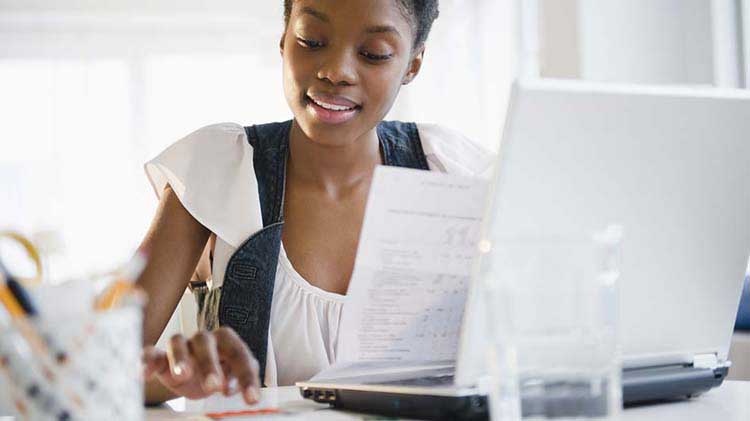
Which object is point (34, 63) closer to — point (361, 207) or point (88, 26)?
point (88, 26)

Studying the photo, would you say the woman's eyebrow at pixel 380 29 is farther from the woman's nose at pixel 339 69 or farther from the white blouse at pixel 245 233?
the white blouse at pixel 245 233

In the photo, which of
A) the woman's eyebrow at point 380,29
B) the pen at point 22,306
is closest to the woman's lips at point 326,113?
the woman's eyebrow at point 380,29

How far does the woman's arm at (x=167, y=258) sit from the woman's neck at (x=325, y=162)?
22 cm

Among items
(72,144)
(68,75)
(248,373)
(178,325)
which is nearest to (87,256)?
(72,144)

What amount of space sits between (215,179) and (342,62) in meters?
0.27

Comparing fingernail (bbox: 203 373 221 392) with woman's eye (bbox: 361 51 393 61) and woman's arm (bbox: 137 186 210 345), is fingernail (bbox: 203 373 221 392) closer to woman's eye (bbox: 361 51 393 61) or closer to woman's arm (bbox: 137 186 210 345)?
woman's arm (bbox: 137 186 210 345)

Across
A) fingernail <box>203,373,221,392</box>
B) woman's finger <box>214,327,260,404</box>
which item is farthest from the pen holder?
woman's finger <box>214,327,260,404</box>

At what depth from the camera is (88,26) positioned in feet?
24.3

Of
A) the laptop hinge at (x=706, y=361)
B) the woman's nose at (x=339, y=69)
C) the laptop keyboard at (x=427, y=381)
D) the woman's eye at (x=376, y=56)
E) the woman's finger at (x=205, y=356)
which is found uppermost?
the woman's eye at (x=376, y=56)

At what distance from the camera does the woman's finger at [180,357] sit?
0.92 metres

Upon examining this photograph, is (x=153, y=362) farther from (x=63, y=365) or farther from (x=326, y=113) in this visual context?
(x=326, y=113)

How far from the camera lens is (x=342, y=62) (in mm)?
1464

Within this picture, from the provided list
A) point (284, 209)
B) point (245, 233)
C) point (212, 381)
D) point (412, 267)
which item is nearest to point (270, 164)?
point (284, 209)

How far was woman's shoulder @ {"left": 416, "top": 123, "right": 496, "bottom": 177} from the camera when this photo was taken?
5.41 feet
